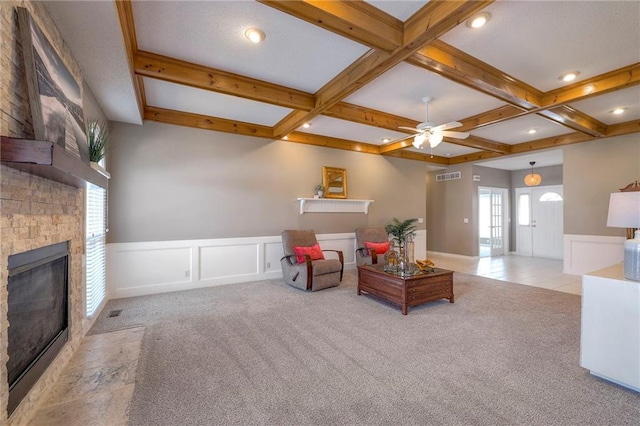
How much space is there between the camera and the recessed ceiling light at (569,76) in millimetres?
3242

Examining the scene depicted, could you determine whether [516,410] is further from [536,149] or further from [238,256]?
[536,149]

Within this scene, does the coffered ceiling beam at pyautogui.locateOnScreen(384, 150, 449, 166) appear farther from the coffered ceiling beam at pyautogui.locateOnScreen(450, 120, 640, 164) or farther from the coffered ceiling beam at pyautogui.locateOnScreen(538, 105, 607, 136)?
the coffered ceiling beam at pyautogui.locateOnScreen(538, 105, 607, 136)

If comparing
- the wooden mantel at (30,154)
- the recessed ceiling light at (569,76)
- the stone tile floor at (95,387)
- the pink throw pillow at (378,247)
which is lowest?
the stone tile floor at (95,387)

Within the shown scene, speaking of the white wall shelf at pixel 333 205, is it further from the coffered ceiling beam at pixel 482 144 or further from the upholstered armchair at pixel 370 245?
the coffered ceiling beam at pixel 482 144

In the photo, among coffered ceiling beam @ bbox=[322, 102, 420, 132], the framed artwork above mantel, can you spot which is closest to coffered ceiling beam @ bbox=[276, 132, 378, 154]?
coffered ceiling beam @ bbox=[322, 102, 420, 132]

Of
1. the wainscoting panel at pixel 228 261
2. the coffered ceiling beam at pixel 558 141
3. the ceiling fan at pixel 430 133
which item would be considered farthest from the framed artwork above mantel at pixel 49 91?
the coffered ceiling beam at pixel 558 141

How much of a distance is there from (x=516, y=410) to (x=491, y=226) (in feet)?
25.2

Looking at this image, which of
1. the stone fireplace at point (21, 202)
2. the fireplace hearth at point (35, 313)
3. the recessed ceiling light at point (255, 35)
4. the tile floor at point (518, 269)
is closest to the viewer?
the stone fireplace at point (21, 202)

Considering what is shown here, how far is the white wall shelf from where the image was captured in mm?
5614

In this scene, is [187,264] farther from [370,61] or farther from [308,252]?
[370,61]

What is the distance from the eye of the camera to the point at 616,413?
5.71 ft

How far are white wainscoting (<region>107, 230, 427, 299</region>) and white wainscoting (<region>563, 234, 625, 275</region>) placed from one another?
5763 millimetres

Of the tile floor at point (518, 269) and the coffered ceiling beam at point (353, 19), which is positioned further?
the tile floor at point (518, 269)

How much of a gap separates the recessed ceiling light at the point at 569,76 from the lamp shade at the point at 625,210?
6.07ft
